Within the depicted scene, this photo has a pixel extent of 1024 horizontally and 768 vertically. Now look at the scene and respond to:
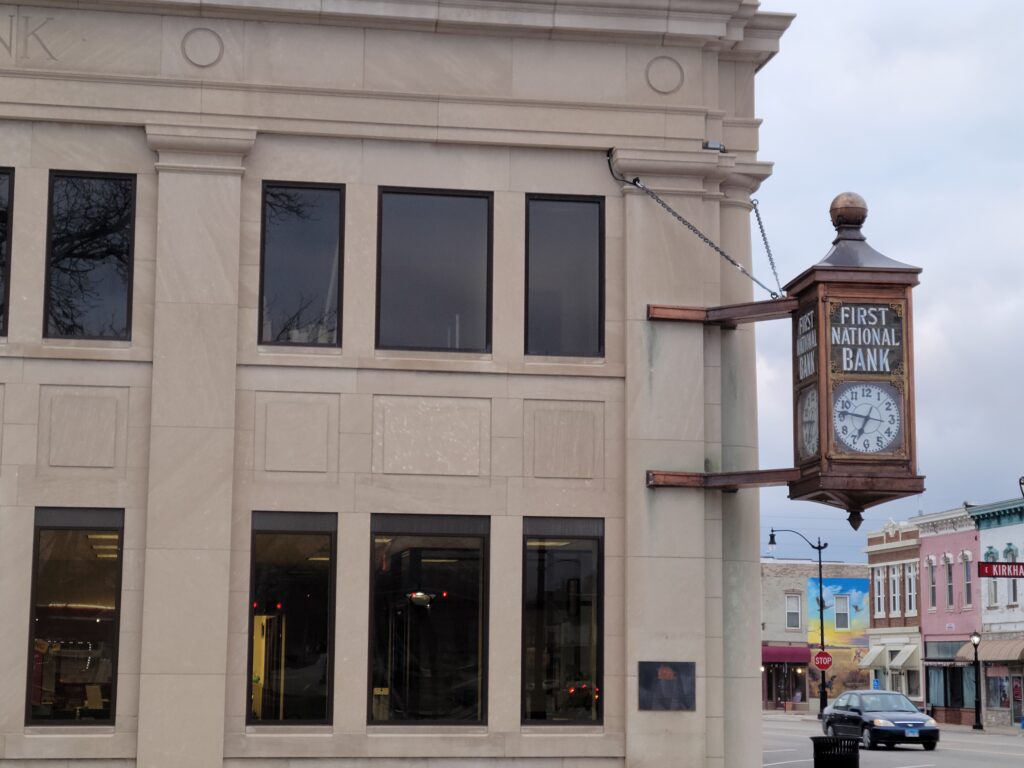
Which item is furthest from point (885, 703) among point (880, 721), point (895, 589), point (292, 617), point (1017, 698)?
point (895, 589)

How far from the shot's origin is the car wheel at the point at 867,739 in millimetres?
38438

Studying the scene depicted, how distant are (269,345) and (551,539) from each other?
360cm

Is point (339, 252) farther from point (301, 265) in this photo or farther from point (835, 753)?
point (835, 753)

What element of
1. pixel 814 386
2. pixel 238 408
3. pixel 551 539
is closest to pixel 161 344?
pixel 238 408

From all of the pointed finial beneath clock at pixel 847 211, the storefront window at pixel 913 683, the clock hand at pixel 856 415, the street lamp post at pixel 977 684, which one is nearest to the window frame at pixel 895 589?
the storefront window at pixel 913 683

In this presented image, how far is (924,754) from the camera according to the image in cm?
3669

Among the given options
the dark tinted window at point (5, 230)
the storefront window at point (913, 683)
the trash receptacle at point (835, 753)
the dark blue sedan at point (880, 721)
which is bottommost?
the storefront window at point (913, 683)

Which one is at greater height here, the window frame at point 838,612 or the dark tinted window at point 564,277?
the dark tinted window at point 564,277

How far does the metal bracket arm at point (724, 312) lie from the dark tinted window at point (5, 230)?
672 centimetres

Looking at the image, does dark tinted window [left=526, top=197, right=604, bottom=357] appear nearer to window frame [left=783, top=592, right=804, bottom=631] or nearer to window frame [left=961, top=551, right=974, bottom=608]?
window frame [left=961, top=551, right=974, bottom=608]

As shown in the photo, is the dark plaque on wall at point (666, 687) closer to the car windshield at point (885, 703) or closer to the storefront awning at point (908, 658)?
the car windshield at point (885, 703)

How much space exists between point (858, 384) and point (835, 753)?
489 cm

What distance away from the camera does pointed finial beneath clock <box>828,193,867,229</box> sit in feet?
51.7

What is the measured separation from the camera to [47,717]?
14.7 meters
